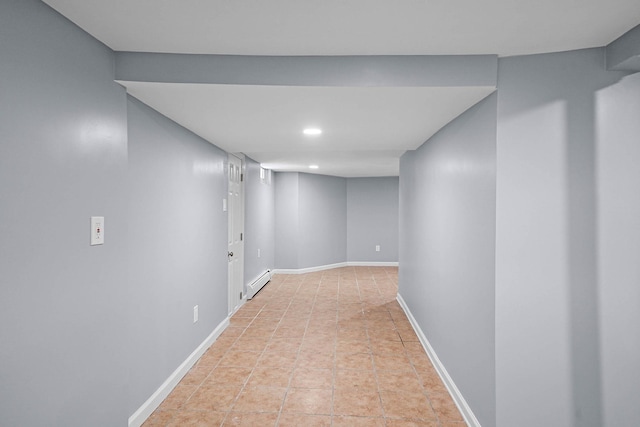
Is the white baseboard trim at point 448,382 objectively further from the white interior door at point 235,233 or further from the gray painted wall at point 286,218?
the gray painted wall at point 286,218

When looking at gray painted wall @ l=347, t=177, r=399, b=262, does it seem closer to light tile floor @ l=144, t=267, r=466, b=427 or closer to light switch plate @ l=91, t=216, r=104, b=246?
light tile floor @ l=144, t=267, r=466, b=427

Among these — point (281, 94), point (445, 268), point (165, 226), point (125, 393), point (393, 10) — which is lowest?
point (125, 393)

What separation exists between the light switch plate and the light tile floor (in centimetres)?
135

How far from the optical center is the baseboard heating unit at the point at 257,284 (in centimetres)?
531

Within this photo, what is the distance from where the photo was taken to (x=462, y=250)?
2.43 metres

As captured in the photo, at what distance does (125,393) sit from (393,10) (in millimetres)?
2455

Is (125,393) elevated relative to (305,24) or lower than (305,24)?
lower

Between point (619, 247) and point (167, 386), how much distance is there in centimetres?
303

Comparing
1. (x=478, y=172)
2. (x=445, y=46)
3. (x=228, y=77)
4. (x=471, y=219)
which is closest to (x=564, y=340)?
(x=471, y=219)

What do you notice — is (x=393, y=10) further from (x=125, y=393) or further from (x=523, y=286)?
(x=125, y=393)

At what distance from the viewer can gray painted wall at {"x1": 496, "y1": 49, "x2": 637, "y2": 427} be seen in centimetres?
182

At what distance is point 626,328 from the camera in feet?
5.82

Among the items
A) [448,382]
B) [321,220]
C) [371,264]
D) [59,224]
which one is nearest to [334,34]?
[59,224]

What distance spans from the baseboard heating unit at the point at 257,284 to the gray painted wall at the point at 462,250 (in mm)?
2622
